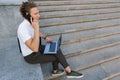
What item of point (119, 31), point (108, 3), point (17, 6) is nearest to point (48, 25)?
point (17, 6)

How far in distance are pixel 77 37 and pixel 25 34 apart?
2008 mm

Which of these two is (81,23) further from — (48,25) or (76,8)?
(48,25)

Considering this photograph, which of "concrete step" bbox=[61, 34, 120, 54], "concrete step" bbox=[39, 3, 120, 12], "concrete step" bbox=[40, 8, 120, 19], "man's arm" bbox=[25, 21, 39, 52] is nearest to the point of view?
"man's arm" bbox=[25, 21, 39, 52]

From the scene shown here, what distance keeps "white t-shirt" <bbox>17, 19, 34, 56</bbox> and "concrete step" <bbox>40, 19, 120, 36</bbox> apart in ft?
4.58

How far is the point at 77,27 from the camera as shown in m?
5.14

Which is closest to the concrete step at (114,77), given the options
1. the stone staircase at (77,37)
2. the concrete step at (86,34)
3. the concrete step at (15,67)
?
the stone staircase at (77,37)

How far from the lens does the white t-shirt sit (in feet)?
10.2

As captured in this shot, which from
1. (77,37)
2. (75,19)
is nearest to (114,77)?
(77,37)

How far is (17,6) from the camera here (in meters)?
4.50

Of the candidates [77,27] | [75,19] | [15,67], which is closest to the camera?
[15,67]

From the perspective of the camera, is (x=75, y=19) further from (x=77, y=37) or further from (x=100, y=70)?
(x=100, y=70)

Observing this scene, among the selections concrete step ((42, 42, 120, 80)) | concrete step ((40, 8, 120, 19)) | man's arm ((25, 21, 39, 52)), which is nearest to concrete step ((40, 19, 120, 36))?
concrete step ((40, 8, 120, 19))

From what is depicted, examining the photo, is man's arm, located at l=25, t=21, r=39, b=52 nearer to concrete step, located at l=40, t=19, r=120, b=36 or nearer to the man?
the man

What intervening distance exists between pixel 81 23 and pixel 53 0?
1158mm
